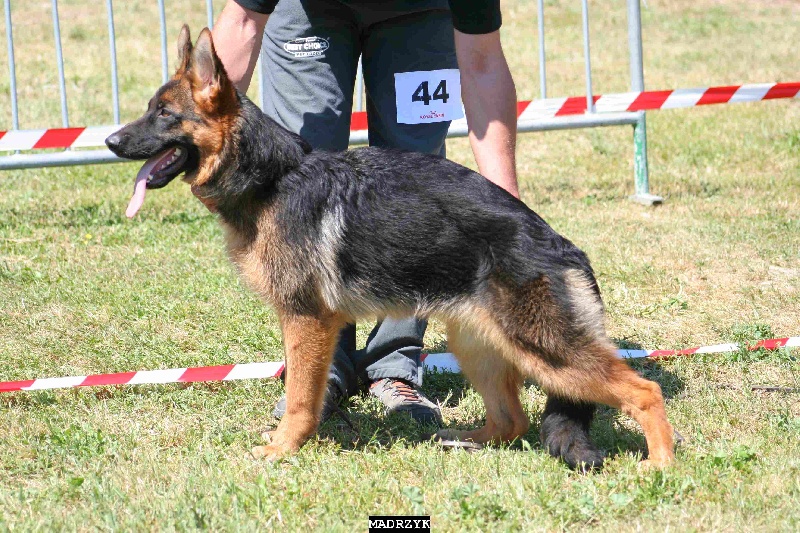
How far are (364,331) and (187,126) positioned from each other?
226 cm

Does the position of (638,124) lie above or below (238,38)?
below

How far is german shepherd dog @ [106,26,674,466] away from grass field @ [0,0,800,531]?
0.30m

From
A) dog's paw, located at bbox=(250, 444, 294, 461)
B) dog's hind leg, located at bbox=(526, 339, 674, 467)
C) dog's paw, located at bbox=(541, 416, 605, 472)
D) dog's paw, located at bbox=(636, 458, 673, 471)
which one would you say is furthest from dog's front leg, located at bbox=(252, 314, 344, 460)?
dog's paw, located at bbox=(636, 458, 673, 471)

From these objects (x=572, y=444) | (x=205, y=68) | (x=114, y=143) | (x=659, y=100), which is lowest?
(x=572, y=444)

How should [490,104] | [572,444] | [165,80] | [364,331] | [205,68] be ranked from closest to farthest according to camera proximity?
[572,444], [205,68], [490,104], [364,331], [165,80]

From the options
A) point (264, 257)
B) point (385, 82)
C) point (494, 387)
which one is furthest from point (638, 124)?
point (264, 257)

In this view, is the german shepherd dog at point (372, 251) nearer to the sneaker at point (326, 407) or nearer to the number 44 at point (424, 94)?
the sneaker at point (326, 407)

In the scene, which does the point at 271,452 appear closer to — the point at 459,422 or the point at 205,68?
the point at 459,422

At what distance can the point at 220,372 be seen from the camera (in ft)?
15.3

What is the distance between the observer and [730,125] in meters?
10.3

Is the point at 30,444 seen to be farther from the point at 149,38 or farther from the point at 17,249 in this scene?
the point at 149,38

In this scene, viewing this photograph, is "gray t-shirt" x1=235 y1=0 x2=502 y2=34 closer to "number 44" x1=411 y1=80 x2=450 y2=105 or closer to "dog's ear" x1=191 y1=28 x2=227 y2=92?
"number 44" x1=411 y1=80 x2=450 y2=105

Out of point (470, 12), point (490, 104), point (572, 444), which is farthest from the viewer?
point (490, 104)

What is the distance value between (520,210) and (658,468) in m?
1.17
